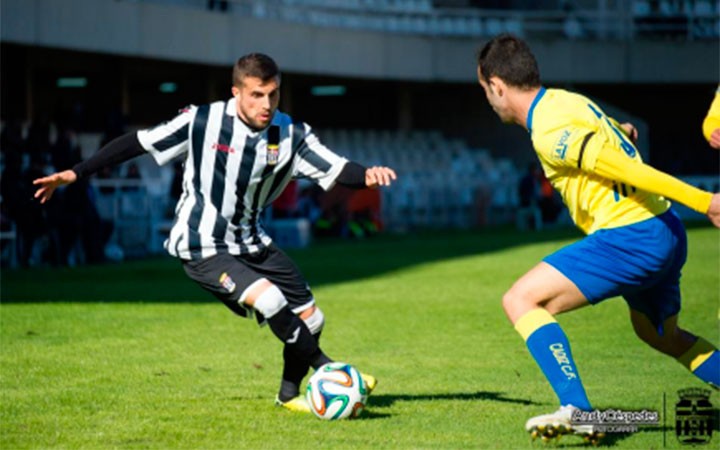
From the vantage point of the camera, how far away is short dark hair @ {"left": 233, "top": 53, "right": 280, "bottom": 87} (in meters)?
7.66

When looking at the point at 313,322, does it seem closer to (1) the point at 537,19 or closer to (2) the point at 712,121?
(2) the point at 712,121

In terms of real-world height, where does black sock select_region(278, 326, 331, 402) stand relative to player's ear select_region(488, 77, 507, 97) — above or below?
below

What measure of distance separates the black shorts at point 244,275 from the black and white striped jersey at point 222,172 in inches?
2.4

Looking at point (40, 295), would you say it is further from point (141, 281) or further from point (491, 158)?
point (491, 158)

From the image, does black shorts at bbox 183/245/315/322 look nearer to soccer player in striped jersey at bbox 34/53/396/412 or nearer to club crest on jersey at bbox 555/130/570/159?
soccer player in striped jersey at bbox 34/53/396/412

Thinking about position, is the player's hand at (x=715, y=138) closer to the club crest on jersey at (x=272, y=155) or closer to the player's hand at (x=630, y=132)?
the player's hand at (x=630, y=132)

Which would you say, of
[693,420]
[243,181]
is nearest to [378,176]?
[243,181]

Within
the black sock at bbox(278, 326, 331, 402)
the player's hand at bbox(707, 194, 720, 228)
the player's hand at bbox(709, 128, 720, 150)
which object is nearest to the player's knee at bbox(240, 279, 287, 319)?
the black sock at bbox(278, 326, 331, 402)

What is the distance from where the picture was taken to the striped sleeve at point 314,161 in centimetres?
806

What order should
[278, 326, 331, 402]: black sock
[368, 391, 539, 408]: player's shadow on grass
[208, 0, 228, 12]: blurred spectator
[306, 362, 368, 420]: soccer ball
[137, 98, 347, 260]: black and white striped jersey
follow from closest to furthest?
[306, 362, 368, 420]: soccer ball < [137, 98, 347, 260]: black and white striped jersey < [278, 326, 331, 402]: black sock < [368, 391, 539, 408]: player's shadow on grass < [208, 0, 228, 12]: blurred spectator

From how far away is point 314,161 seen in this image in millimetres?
8109

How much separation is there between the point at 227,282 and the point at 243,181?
609 mm

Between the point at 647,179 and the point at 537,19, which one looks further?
the point at 537,19

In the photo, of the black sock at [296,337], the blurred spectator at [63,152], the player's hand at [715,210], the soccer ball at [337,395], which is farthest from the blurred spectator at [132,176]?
the player's hand at [715,210]
